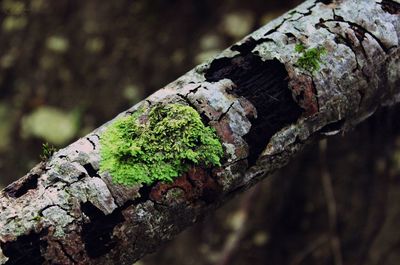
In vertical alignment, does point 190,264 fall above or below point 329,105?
below

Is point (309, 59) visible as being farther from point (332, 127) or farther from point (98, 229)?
point (98, 229)

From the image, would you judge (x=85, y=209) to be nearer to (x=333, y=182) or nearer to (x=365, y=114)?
(x=365, y=114)

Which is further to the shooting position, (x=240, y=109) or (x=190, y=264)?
(x=190, y=264)

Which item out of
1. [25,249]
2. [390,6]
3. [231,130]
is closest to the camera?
[25,249]

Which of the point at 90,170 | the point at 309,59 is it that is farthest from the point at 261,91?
the point at 90,170

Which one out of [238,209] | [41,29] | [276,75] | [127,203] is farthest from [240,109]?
[41,29]

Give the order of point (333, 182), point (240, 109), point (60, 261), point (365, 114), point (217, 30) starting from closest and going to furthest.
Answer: point (60, 261) → point (240, 109) → point (365, 114) → point (333, 182) → point (217, 30)

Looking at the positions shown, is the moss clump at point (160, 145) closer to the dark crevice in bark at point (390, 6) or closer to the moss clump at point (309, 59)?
the moss clump at point (309, 59)
